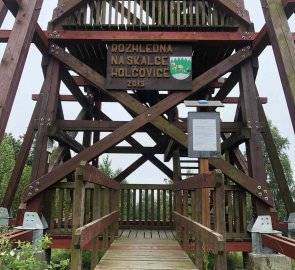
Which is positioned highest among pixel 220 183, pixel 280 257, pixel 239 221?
pixel 220 183

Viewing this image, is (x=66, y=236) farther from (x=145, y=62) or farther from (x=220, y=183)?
(x=220, y=183)

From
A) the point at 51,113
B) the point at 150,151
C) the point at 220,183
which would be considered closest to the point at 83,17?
the point at 51,113

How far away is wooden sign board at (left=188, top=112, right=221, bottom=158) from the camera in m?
4.73

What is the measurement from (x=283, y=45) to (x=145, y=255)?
3.54 metres

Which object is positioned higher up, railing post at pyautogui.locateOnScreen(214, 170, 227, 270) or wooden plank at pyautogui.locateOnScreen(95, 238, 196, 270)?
railing post at pyautogui.locateOnScreen(214, 170, 227, 270)

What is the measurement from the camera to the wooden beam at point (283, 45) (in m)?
4.77

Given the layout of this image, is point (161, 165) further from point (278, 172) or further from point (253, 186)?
point (253, 186)

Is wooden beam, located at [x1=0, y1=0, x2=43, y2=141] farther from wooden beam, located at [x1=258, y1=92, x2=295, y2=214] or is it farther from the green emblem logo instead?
wooden beam, located at [x1=258, y1=92, x2=295, y2=214]

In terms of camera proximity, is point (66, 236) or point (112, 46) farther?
point (112, 46)

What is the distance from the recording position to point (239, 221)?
20.5ft

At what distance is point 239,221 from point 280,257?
90 centimetres

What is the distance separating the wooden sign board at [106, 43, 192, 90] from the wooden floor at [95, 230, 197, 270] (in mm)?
2742

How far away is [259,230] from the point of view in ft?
19.3

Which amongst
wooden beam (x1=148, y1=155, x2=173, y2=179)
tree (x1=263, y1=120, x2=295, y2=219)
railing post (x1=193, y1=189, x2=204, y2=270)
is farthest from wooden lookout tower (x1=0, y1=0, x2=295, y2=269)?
tree (x1=263, y1=120, x2=295, y2=219)
